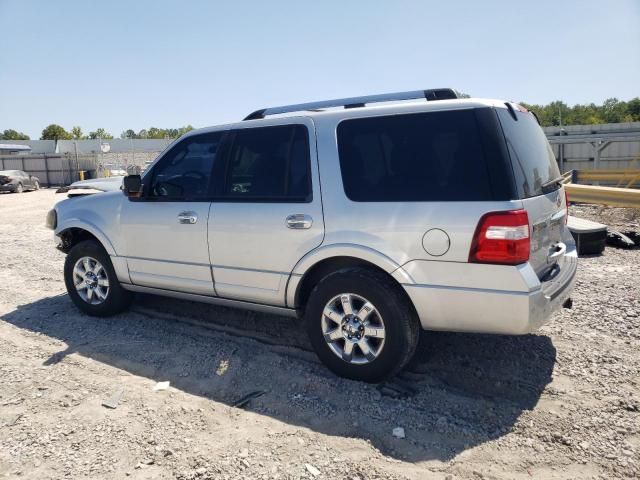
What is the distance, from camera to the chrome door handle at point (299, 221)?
3.72 meters

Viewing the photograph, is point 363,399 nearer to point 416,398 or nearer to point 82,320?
A: point 416,398

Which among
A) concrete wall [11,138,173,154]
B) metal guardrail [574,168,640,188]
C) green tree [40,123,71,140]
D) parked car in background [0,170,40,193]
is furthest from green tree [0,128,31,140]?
metal guardrail [574,168,640,188]

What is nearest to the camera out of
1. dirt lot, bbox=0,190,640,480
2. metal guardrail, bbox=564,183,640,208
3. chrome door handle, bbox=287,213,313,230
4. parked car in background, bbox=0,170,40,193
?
dirt lot, bbox=0,190,640,480

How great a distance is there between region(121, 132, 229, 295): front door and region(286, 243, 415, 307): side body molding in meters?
0.91

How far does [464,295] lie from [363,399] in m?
1.04

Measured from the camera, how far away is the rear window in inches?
125

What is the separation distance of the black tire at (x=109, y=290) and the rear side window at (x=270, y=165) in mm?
1818

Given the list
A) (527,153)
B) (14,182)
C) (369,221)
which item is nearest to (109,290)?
(369,221)

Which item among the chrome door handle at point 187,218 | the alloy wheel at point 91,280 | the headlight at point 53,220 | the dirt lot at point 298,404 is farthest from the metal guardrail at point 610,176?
the headlight at point 53,220

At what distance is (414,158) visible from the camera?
3.38m

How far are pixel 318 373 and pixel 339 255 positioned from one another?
3.25ft

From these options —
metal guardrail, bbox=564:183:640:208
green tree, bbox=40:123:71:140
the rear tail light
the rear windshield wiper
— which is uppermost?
green tree, bbox=40:123:71:140

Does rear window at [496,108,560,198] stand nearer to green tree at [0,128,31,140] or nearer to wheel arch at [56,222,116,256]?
wheel arch at [56,222,116,256]

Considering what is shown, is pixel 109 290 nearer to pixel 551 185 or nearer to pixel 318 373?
pixel 318 373
